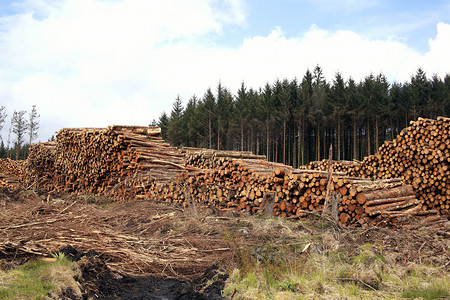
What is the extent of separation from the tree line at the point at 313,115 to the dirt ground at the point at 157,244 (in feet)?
89.4

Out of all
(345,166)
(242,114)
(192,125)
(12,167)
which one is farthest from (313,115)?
(12,167)

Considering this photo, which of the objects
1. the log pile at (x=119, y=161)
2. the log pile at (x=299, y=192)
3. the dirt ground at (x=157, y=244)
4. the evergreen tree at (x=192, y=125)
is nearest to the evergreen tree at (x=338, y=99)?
the evergreen tree at (x=192, y=125)

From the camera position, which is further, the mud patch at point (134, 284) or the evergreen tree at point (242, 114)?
the evergreen tree at point (242, 114)

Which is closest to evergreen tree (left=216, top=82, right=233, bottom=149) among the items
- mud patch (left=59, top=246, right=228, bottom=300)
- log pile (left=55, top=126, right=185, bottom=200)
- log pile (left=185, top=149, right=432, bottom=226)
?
log pile (left=55, top=126, right=185, bottom=200)

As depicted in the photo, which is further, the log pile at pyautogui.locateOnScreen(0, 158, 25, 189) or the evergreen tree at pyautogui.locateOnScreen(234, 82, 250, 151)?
the evergreen tree at pyautogui.locateOnScreen(234, 82, 250, 151)

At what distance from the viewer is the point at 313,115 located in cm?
3603

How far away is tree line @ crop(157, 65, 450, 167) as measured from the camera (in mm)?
35906

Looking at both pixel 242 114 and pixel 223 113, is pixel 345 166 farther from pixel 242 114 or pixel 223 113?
pixel 223 113

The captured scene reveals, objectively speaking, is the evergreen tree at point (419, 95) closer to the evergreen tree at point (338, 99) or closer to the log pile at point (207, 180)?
the evergreen tree at point (338, 99)

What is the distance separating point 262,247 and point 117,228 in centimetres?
332

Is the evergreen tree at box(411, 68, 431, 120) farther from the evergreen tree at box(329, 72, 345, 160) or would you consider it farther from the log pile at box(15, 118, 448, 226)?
the log pile at box(15, 118, 448, 226)

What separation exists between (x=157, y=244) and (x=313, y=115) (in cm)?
3270

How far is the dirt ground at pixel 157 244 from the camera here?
435cm

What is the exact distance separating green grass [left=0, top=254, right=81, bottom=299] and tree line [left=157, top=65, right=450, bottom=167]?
30.6 meters
